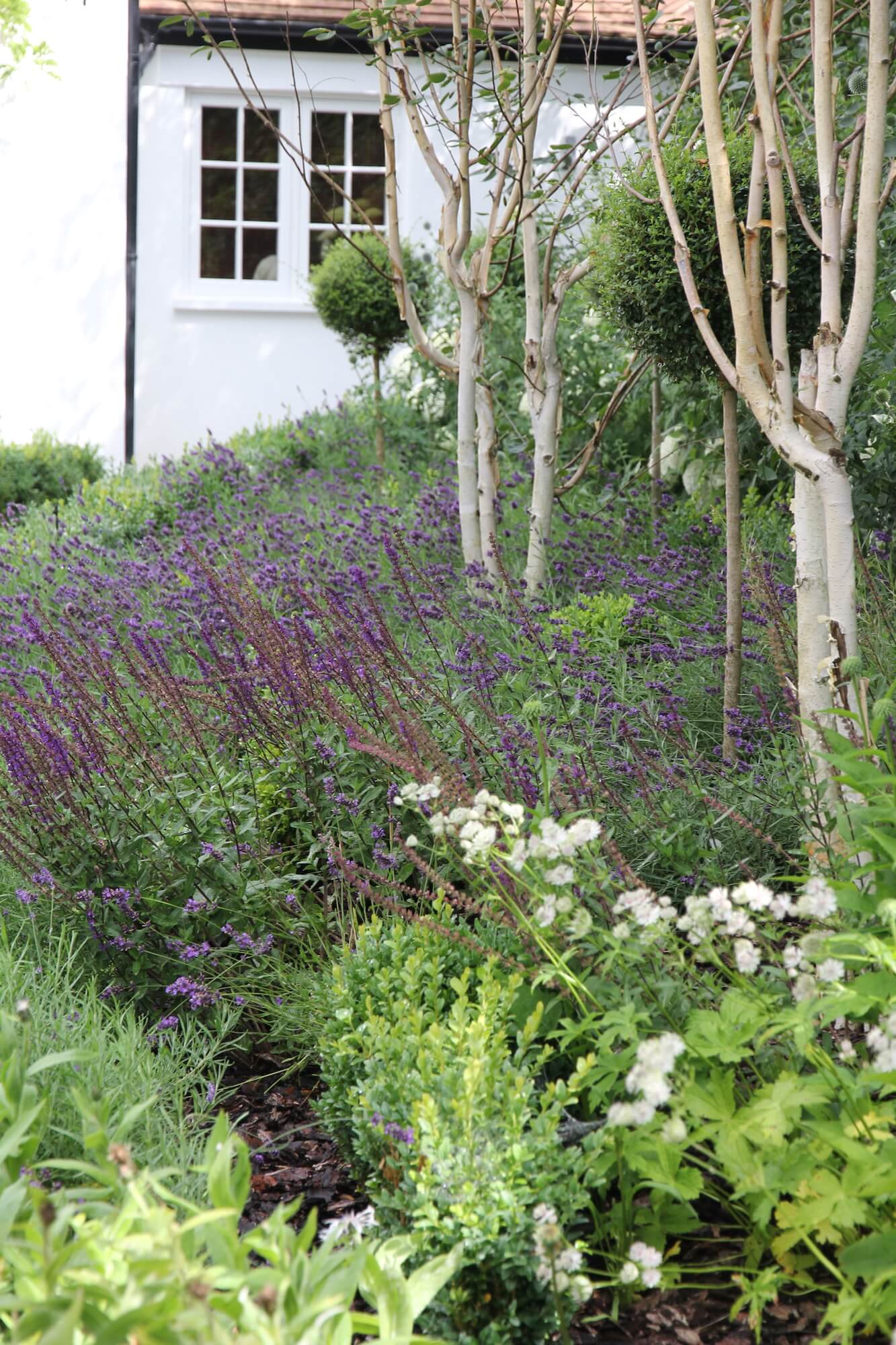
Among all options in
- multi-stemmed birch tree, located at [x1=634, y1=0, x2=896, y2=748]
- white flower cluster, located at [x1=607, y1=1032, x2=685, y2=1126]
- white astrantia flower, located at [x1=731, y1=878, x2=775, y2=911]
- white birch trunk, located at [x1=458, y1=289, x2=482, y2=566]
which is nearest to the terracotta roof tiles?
white birch trunk, located at [x1=458, y1=289, x2=482, y2=566]

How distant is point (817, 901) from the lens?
1763mm

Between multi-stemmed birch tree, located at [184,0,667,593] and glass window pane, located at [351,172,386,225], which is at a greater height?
glass window pane, located at [351,172,386,225]

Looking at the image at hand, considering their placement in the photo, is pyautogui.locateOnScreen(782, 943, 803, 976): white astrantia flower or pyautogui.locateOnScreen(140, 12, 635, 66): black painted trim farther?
pyautogui.locateOnScreen(140, 12, 635, 66): black painted trim


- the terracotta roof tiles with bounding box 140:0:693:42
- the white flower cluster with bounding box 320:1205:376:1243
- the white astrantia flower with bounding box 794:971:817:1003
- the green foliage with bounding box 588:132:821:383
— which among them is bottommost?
the white flower cluster with bounding box 320:1205:376:1243

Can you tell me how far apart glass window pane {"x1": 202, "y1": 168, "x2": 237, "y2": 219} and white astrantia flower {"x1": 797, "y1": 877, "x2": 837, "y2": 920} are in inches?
430

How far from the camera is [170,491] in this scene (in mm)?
8320

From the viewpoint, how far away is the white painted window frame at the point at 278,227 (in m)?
11.0

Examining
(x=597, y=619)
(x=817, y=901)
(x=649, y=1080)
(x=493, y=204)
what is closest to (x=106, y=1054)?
(x=649, y=1080)

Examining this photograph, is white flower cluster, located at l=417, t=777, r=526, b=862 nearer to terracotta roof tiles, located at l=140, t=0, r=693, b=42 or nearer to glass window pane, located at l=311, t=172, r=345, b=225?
terracotta roof tiles, located at l=140, t=0, r=693, b=42

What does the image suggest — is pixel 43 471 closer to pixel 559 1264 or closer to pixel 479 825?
pixel 479 825

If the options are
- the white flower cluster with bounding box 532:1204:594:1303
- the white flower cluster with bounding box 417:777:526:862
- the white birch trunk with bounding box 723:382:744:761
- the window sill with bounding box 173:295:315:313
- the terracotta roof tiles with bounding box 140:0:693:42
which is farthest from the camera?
the window sill with bounding box 173:295:315:313

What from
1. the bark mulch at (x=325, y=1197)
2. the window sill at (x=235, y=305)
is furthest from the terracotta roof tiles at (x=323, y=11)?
the bark mulch at (x=325, y=1197)

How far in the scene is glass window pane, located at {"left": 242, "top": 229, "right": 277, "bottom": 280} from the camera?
1144 cm

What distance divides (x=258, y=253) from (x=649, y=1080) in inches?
437
